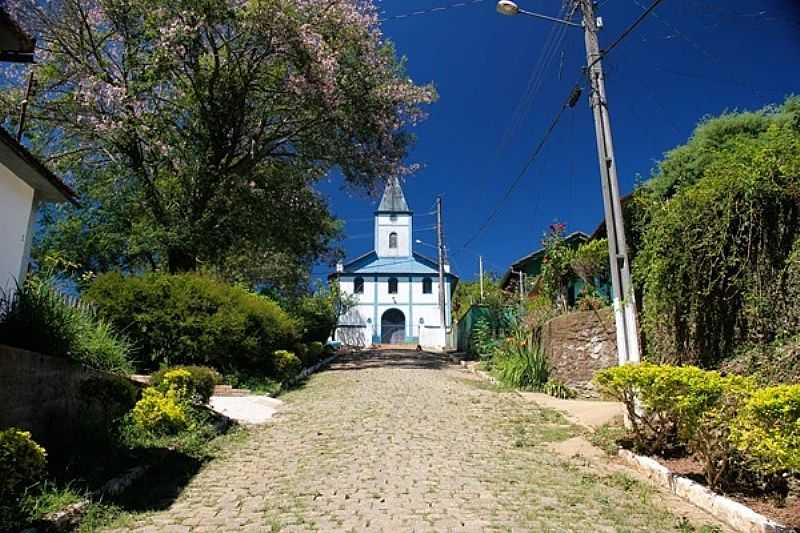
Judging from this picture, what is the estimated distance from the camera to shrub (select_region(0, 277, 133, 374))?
259 inches

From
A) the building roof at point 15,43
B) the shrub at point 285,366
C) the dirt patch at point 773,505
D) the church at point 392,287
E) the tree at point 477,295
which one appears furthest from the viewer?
the church at point 392,287

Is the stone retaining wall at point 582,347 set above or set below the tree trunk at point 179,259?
below

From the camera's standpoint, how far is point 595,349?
11.8 metres

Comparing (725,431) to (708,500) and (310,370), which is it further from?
(310,370)

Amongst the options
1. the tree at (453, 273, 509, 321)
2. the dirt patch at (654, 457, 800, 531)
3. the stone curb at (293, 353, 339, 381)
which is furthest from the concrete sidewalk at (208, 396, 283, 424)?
the tree at (453, 273, 509, 321)

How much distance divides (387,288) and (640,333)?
44.0m

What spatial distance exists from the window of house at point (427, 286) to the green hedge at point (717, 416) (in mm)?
46385

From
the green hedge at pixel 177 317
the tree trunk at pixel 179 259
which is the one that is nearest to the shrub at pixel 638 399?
the green hedge at pixel 177 317

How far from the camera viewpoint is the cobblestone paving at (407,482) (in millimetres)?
4531

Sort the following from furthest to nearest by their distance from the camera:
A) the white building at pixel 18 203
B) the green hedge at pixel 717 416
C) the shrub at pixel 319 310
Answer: the shrub at pixel 319 310 → the white building at pixel 18 203 → the green hedge at pixel 717 416

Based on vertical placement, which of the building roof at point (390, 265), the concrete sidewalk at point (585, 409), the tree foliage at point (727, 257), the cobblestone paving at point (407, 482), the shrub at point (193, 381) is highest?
the building roof at point (390, 265)

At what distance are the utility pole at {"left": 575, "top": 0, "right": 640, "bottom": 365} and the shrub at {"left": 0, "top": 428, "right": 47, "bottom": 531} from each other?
731 cm

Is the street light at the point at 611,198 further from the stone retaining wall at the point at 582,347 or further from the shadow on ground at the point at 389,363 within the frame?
the shadow on ground at the point at 389,363

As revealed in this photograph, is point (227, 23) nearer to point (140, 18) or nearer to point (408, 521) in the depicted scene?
point (140, 18)
